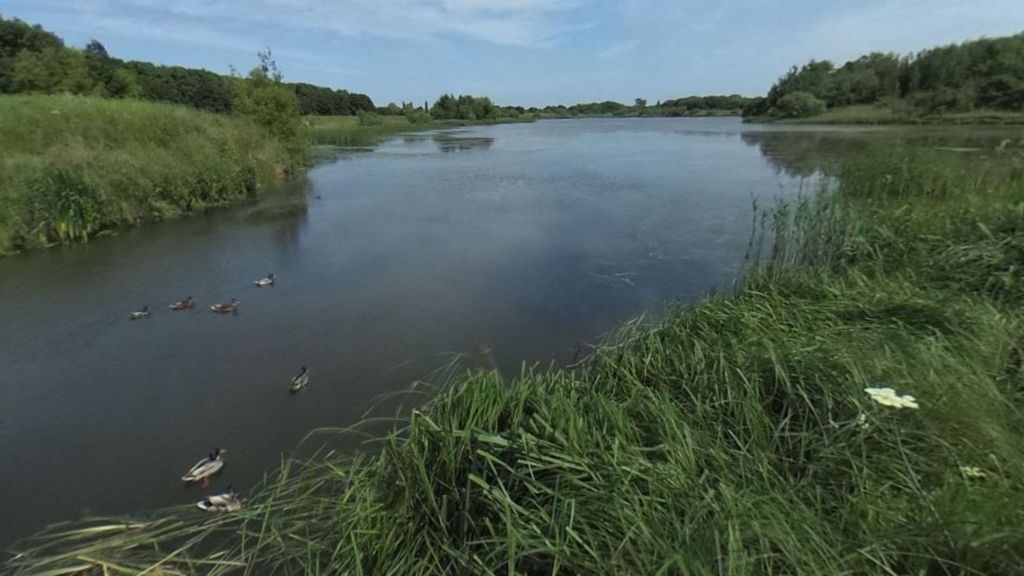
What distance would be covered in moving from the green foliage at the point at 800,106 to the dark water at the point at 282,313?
3935 cm

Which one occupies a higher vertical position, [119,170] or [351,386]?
[119,170]

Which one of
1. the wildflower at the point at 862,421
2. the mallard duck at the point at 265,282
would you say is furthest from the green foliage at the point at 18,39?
the wildflower at the point at 862,421

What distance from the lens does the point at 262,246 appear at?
8391 mm

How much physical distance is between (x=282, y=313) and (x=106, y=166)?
20.3 ft

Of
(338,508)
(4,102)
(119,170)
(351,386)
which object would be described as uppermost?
(4,102)

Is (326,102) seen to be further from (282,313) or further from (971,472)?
(971,472)

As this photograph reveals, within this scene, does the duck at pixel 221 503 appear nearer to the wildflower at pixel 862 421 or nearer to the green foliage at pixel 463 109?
the wildflower at pixel 862 421

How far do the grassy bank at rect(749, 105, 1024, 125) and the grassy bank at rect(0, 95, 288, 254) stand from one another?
3217 cm

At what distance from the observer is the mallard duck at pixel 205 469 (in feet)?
9.73

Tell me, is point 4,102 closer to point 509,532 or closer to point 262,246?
point 262,246

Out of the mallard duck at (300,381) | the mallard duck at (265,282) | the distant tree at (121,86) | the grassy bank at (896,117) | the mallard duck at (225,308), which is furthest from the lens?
the distant tree at (121,86)

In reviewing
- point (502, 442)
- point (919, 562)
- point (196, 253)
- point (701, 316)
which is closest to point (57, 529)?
point (502, 442)

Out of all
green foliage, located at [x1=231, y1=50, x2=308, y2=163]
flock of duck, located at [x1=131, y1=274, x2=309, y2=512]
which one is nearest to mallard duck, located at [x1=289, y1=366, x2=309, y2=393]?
flock of duck, located at [x1=131, y1=274, x2=309, y2=512]

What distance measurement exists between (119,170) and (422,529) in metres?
10.2
